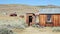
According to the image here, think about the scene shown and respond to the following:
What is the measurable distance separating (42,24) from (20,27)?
433cm

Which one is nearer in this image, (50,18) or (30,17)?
(50,18)

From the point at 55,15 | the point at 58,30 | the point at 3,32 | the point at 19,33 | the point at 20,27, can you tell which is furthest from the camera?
the point at 55,15

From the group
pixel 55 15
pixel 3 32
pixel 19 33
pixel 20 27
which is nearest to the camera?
pixel 3 32

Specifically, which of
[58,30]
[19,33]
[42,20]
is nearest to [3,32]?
[19,33]

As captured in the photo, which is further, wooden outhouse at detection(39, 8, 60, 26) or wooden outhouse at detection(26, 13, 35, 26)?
wooden outhouse at detection(26, 13, 35, 26)

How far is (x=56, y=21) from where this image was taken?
3306 centimetres

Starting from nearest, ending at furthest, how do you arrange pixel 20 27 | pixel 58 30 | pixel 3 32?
pixel 3 32 → pixel 58 30 → pixel 20 27

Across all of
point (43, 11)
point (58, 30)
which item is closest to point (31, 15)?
point (43, 11)

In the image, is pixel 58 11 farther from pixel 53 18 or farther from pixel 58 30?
pixel 58 30

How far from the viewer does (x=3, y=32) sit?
21.3 meters

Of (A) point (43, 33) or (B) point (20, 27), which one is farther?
(B) point (20, 27)

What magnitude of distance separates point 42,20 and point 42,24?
1.84 feet

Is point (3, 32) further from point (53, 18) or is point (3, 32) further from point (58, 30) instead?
point (53, 18)

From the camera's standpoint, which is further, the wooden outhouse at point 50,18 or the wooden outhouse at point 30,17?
the wooden outhouse at point 30,17
